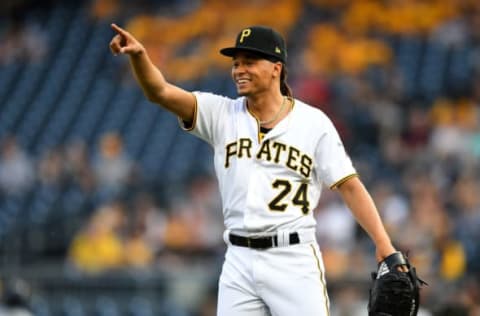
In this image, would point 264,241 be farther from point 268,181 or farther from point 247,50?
point 247,50

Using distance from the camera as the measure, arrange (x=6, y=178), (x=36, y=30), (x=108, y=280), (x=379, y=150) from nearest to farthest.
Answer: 1. (x=108, y=280)
2. (x=379, y=150)
3. (x=6, y=178)
4. (x=36, y=30)

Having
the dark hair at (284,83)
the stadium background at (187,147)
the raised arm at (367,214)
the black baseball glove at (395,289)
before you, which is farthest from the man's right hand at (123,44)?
the stadium background at (187,147)

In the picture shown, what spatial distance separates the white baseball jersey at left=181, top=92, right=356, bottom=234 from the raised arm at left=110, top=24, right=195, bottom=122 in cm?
7

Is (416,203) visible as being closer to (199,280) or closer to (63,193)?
(199,280)

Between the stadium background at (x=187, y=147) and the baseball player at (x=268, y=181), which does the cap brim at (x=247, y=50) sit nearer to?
the baseball player at (x=268, y=181)

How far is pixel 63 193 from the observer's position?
13.0 m

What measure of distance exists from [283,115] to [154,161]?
918 centimetres

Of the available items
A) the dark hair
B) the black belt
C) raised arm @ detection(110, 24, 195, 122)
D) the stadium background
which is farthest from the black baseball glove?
the stadium background

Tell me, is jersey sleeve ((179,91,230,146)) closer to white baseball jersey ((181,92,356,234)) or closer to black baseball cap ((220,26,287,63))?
white baseball jersey ((181,92,356,234))

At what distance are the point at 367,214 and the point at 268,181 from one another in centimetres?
44

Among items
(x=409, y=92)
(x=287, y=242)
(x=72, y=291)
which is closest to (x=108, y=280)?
(x=72, y=291)

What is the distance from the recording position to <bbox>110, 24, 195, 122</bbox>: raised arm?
4.70 meters

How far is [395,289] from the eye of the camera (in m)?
4.88

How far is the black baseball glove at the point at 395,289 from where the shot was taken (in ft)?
16.0
